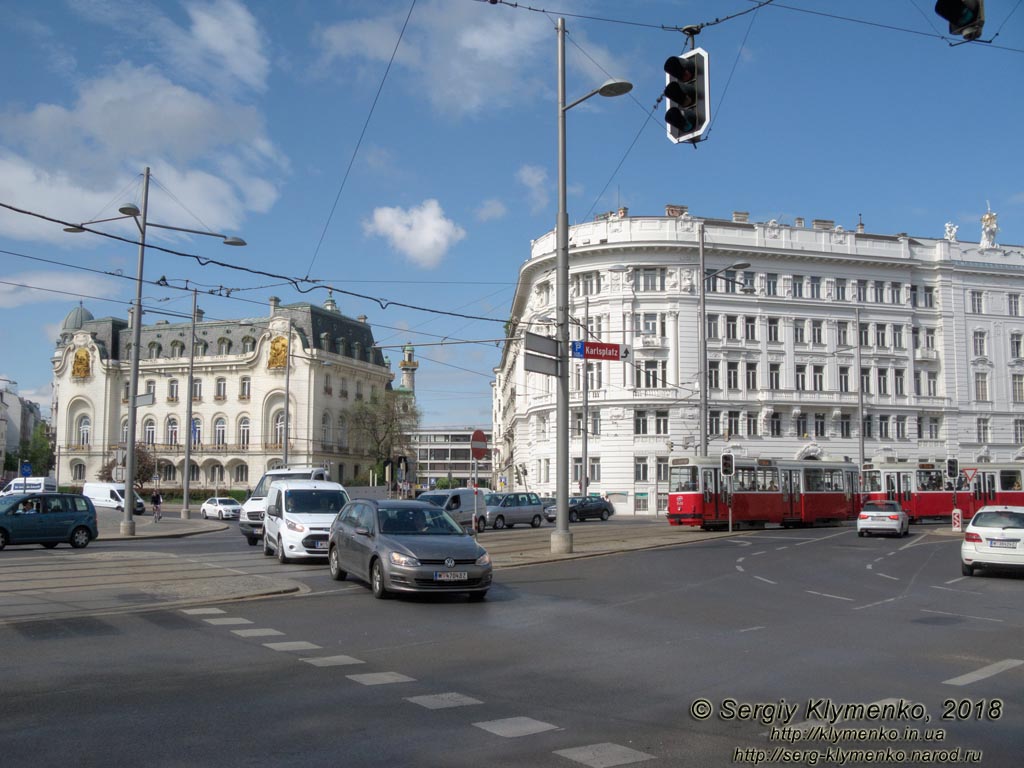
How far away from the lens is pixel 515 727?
21.4 feet

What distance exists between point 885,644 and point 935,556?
632 inches

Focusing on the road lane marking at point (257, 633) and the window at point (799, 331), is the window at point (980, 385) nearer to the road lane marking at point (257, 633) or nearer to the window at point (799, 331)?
the window at point (799, 331)

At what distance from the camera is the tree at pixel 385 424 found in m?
86.9

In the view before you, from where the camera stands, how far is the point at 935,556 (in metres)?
24.5

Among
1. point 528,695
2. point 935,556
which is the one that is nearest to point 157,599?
point 528,695

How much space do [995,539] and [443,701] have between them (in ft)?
48.9

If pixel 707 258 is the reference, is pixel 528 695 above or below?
below

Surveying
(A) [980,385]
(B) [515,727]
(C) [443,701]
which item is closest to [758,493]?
(C) [443,701]

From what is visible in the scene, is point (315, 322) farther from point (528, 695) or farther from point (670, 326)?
point (528, 695)

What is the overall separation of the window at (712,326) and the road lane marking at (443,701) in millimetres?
58347

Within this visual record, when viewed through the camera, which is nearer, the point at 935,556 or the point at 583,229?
the point at 935,556

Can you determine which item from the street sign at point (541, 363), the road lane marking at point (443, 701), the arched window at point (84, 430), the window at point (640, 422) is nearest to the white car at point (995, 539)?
the street sign at point (541, 363)

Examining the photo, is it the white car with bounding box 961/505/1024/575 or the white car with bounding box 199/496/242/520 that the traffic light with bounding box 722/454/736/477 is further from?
the white car with bounding box 199/496/242/520

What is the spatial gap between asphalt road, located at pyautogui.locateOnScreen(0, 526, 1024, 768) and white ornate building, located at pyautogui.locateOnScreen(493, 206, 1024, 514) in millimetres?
47399
